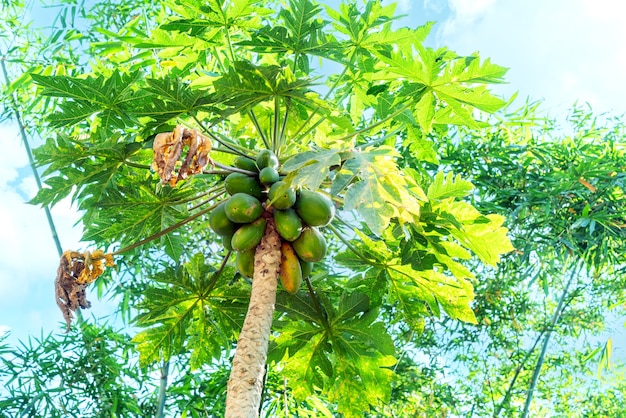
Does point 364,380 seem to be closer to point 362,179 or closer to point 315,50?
point 362,179

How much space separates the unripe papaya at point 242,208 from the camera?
175 cm

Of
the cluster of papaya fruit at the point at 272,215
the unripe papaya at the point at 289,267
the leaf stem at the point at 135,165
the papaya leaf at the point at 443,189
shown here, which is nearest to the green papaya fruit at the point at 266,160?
the cluster of papaya fruit at the point at 272,215

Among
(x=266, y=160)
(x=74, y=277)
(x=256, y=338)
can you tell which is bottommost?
(x=256, y=338)

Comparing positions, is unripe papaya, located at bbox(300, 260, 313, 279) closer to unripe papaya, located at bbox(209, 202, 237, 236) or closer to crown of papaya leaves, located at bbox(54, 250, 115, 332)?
unripe papaya, located at bbox(209, 202, 237, 236)

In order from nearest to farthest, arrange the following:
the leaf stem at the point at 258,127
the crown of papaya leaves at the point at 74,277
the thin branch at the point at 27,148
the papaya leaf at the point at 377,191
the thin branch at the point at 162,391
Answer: the papaya leaf at the point at 377,191 → the crown of papaya leaves at the point at 74,277 → the leaf stem at the point at 258,127 → the thin branch at the point at 162,391 → the thin branch at the point at 27,148

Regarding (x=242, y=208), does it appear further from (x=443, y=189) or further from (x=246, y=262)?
(x=443, y=189)

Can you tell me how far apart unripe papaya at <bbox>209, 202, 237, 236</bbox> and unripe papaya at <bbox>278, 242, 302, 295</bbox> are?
0.16 m

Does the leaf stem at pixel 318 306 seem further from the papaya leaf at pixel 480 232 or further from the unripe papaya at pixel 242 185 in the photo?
the papaya leaf at pixel 480 232

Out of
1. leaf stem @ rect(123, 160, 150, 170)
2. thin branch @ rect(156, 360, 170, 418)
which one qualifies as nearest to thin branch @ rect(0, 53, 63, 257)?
thin branch @ rect(156, 360, 170, 418)

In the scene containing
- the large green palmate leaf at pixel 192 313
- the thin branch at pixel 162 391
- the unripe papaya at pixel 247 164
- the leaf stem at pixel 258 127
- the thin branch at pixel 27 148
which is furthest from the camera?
the thin branch at pixel 27 148

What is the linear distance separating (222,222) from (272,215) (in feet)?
0.48

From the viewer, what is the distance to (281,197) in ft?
5.75

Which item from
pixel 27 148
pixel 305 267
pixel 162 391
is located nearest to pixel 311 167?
pixel 305 267

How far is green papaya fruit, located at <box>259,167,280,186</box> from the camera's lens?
1.82 meters
